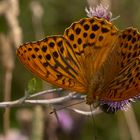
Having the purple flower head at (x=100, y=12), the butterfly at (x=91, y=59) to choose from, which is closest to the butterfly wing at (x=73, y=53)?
the butterfly at (x=91, y=59)

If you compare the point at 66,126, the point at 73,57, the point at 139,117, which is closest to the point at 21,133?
the point at 66,126


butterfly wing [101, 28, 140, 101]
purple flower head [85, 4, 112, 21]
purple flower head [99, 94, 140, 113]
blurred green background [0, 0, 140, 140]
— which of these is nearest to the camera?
butterfly wing [101, 28, 140, 101]

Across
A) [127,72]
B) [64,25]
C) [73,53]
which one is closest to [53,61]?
[73,53]

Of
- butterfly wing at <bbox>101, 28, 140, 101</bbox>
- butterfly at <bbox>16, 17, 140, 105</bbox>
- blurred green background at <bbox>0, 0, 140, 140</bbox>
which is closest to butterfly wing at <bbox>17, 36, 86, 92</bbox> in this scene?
butterfly at <bbox>16, 17, 140, 105</bbox>

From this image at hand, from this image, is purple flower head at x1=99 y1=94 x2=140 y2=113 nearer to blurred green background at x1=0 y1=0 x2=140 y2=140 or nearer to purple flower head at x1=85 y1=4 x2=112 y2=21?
purple flower head at x1=85 y1=4 x2=112 y2=21

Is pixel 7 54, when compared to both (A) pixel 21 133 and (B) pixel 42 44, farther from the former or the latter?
(A) pixel 21 133

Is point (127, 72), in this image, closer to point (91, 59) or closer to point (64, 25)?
point (91, 59)
